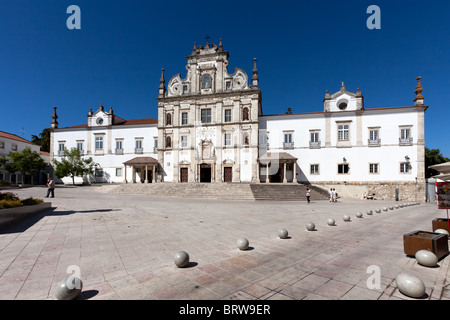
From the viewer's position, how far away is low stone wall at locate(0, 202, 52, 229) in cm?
780

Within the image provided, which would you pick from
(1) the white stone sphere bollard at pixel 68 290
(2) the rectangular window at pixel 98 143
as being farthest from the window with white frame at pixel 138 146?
(1) the white stone sphere bollard at pixel 68 290

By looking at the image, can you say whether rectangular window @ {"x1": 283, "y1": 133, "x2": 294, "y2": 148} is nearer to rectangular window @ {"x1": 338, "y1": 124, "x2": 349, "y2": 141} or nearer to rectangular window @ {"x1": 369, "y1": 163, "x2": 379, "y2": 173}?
rectangular window @ {"x1": 338, "y1": 124, "x2": 349, "y2": 141}

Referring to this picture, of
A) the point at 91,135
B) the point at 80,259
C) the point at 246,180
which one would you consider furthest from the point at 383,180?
the point at 91,135

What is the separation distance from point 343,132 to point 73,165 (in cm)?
4427

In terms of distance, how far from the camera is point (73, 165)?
1350 inches

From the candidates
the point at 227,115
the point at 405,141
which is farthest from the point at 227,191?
the point at 405,141

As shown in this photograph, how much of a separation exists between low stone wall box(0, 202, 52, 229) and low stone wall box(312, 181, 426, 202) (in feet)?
101

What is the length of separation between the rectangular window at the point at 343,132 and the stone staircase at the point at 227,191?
1085cm

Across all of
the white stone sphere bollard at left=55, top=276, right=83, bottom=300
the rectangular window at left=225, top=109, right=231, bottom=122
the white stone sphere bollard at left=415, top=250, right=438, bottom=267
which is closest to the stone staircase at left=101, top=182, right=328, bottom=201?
the rectangular window at left=225, top=109, right=231, bottom=122

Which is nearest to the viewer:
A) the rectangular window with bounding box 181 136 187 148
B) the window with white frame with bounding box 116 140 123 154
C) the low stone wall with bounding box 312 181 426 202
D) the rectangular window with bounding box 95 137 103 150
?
the low stone wall with bounding box 312 181 426 202

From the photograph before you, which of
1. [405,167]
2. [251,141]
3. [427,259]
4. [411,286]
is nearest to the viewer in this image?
[411,286]

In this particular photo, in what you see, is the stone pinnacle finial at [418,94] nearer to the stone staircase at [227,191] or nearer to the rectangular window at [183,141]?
the stone staircase at [227,191]

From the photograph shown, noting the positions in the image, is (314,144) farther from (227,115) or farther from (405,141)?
(227,115)
